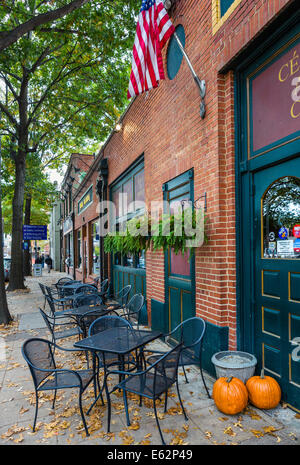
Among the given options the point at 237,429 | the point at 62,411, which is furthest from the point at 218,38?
the point at 62,411

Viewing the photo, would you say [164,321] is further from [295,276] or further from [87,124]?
[87,124]

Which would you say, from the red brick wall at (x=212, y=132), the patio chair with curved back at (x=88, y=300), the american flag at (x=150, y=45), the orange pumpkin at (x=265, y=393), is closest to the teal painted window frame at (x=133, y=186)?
the patio chair with curved back at (x=88, y=300)

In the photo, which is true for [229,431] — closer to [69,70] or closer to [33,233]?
[69,70]

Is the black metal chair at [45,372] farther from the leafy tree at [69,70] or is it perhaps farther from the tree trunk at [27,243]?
the tree trunk at [27,243]

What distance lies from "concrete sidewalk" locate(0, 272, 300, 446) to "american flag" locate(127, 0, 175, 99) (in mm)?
4698

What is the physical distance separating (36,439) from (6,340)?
3835mm

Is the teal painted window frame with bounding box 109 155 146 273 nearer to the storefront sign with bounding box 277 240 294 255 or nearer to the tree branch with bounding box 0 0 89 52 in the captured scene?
the tree branch with bounding box 0 0 89 52

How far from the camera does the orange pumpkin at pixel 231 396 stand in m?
3.06

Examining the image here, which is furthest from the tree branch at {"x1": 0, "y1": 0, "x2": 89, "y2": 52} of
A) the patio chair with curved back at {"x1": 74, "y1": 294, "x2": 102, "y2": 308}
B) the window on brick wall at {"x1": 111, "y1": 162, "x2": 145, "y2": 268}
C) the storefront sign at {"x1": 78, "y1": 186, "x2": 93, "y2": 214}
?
the storefront sign at {"x1": 78, "y1": 186, "x2": 93, "y2": 214}

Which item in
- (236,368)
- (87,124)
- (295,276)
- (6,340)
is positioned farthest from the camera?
(87,124)

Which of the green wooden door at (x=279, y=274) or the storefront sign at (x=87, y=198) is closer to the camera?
the green wooden door at (x=279, y=274)

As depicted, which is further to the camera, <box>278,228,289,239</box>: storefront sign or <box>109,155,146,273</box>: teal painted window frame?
<box>109,155,146,273</box>: teal painted window frame

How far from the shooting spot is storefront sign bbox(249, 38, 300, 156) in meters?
3.07

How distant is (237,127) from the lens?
3.86m
